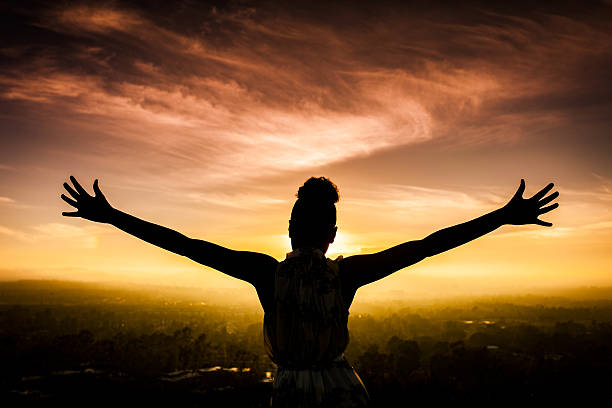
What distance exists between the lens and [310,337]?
2.35m

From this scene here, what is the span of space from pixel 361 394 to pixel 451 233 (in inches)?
48.3

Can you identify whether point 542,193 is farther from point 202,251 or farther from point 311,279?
point 202,251

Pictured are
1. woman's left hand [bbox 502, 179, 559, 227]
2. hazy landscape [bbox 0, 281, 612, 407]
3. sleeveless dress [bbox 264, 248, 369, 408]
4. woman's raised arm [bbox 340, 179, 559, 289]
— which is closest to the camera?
sleeveless dress [bbox 264, 248, 369, 408]

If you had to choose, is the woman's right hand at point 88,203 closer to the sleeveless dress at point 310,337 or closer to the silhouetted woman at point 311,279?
the silhouetted woman at point 311,279

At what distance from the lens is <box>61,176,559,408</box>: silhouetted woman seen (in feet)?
7.68

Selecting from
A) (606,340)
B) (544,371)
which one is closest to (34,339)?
(544,371)

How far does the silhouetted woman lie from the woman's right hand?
0.25m

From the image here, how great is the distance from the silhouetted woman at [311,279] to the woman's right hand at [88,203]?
0.81 feet

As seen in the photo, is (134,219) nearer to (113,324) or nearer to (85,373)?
(85,373)

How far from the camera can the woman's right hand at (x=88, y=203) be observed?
2773 millimetres

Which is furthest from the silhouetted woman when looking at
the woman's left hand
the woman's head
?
the woman's left hand

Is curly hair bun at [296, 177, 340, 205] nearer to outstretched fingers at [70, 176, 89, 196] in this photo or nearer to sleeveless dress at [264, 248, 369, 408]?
sleeveless dress at [264, 248, 369, 408]

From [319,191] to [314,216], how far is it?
19 cm

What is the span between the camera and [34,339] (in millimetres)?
145500
